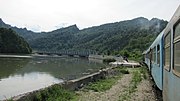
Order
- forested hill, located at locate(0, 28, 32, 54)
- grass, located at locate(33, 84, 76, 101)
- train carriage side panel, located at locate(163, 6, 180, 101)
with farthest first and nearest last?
forested hill, located at locate(0, 28, 32, 54)
grass, located at locate(33, 84, 76, 101)
train carriage side panel, located at locate(163, 6, 180, 101)

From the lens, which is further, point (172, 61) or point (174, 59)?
point (172, 61)

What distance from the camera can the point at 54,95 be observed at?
10852 millimetres

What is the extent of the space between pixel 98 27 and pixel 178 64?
18485cm

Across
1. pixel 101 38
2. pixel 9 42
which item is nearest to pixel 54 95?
pixel 9 42

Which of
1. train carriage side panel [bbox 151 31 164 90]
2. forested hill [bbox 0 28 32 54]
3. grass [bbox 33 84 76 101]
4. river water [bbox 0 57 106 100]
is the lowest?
river water [bbox 0 57 106 100]

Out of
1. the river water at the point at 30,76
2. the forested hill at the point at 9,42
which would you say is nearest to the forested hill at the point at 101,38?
the forested hill at the point at 9,42

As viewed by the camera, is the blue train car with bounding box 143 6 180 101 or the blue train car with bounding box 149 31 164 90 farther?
the blue train car with bounding box 149 31 164 90

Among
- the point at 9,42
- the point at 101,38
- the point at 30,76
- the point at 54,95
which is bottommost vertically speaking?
the point at 30,76

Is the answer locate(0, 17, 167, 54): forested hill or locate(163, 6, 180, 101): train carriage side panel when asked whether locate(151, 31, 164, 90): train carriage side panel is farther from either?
locate(0, 17, 167, 54): forested hill

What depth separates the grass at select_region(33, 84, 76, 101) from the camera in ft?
32.9

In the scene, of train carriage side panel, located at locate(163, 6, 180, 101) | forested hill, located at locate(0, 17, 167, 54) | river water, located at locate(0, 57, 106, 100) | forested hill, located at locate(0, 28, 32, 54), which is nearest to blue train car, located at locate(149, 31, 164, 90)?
train carriage side panel, located at locate(163, 6, 180, 101)

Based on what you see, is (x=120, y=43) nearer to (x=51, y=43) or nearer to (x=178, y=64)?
(x=51, y=43)

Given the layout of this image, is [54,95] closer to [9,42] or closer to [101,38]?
[9,42]

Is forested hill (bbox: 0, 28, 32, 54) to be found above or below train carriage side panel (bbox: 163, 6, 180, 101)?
above
